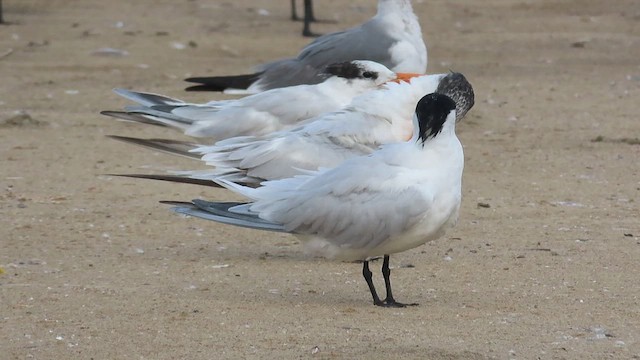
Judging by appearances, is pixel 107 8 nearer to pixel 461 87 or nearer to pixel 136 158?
pixel 136 158

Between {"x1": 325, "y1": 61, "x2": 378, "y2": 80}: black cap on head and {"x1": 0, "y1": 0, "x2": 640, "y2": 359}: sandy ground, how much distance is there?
0.85 meters

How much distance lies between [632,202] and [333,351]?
312 centimetres

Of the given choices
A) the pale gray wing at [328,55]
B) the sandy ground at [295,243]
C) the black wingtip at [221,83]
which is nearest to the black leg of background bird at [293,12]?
the sandy ground at [295,243]

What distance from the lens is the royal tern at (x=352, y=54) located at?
7727 mm

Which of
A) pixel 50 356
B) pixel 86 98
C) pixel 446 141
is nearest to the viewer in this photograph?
pixel 50 356

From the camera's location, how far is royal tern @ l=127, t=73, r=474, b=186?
19.2 feet

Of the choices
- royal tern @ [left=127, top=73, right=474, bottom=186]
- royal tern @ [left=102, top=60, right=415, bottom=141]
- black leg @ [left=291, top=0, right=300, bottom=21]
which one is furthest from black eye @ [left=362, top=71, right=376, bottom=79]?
black leg @ [left=291, top=0, right=300, bottom=21]

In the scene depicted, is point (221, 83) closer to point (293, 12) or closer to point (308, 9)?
point (308, 9)

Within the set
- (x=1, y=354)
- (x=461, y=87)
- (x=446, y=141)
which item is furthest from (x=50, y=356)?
(x=461, y=87)

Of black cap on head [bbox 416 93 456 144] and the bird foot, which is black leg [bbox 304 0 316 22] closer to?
black cap on head [bbox 416 93 456 144]

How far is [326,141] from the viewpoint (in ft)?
19.3

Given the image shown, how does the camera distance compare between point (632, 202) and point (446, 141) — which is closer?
point (446, 141)

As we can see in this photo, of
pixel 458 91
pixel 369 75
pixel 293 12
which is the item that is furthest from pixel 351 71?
pixel 293 12

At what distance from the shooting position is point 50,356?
4254 millimetres
